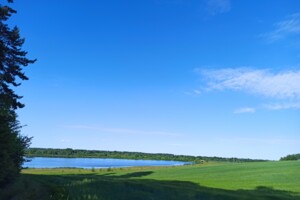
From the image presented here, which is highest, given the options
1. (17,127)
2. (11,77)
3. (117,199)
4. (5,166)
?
(11,77)

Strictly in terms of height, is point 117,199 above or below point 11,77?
below

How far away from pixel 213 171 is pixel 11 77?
44518 mm

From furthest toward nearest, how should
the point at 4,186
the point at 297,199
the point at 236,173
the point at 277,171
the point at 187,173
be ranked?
the point at 187,173
the point at 236,173
the point at 277,171
the point at 297,199
the point at 4,186

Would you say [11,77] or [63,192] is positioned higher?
[11,77]

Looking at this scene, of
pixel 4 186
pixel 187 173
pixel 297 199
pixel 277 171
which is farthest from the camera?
pixel 187 173

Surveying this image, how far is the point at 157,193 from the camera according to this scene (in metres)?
29.1

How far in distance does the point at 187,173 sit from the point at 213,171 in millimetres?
3864

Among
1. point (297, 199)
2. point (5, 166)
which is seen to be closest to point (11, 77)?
point (5, 166)

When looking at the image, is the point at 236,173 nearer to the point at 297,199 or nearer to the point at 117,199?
the point at 297,199

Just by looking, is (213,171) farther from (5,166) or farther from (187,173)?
(5,166)

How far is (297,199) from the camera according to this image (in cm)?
3125

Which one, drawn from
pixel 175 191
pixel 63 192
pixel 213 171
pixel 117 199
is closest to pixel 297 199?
pixel 175 191

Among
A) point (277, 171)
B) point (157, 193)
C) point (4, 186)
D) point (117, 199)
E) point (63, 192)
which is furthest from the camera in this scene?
point (277, 171)

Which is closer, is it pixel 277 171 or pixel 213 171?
pixel 277 171
